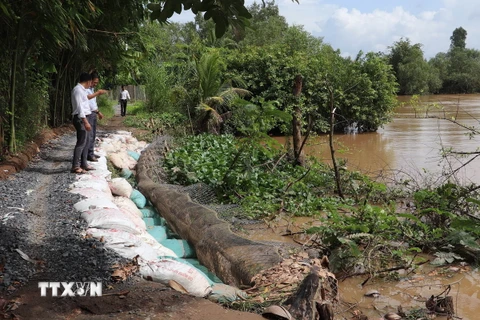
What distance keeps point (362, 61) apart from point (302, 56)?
97.6 inches

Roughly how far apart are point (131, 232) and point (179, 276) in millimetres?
1124

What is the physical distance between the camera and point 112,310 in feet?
8.70

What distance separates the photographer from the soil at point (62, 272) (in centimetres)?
263

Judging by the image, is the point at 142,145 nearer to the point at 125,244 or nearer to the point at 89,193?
the point at 89,193

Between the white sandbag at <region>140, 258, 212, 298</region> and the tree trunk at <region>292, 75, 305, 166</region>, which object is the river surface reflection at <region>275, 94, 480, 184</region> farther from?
the white sandbag at <region>140, 258, 212, 298</region>

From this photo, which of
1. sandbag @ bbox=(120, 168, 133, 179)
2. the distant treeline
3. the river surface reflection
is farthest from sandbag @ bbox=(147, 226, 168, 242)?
the distant treeline

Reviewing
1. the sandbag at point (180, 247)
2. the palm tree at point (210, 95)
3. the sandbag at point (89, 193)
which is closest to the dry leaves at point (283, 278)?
the sandbag at point (180, 247)

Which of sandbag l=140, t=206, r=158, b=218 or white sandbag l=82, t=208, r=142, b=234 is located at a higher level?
Answer: white sandbag l=82, t=208, r=142, b=234

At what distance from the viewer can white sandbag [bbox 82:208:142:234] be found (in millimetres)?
3922

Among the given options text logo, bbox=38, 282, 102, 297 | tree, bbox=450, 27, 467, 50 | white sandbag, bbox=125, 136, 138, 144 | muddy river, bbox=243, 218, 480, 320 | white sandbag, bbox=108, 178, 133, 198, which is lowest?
muddy river, bbox=243, 218, 480, 320

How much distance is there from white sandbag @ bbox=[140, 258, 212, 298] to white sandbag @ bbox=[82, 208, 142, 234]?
0.88 meters

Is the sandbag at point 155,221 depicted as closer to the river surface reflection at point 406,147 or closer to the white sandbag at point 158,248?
the white sandbag at point 158,248

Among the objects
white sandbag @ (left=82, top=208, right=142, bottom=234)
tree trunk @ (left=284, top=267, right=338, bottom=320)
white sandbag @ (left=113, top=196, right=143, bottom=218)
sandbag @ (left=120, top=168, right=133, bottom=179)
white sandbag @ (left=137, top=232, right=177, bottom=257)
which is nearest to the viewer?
tree trunk @ (left=284, top=267, right=338, bottom=320)

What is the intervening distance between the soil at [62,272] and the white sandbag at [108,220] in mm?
99
